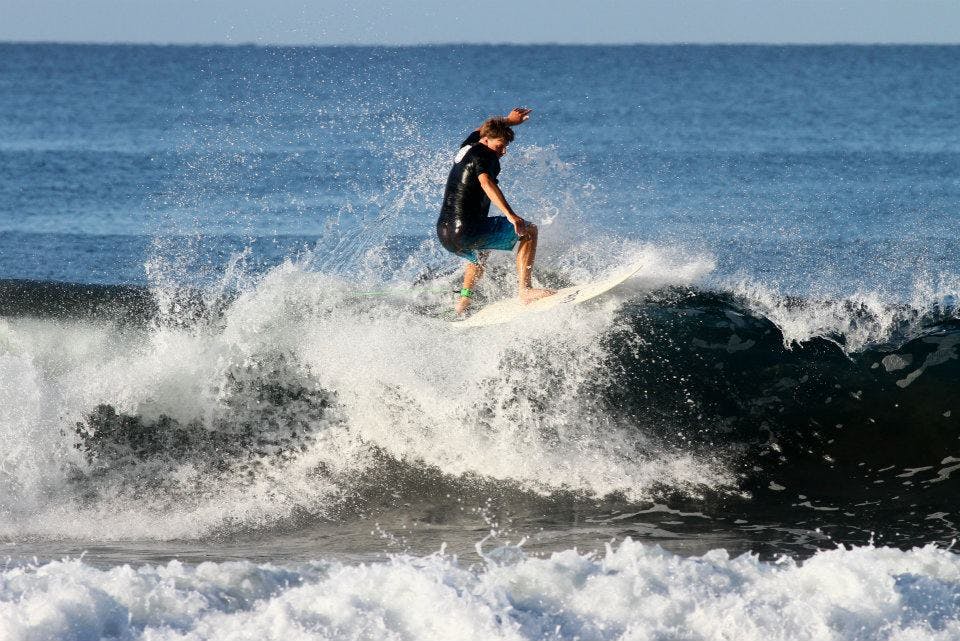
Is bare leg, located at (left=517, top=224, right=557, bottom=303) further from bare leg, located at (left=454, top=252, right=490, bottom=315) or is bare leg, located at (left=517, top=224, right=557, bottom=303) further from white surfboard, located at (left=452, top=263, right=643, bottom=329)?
bare leg, located at (left=454, top=252, right=490, bottom=315)

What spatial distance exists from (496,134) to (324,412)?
2535 mm

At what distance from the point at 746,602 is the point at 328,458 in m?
4.13

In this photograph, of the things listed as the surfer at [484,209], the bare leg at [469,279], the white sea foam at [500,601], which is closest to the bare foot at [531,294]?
the surfer at [484,209]

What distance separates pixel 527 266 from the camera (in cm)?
884

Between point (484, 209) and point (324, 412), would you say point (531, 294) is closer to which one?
point (484, 209)

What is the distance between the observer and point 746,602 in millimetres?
5309

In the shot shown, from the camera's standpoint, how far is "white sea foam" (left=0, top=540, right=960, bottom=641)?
505cm

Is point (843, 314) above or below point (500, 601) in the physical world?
above

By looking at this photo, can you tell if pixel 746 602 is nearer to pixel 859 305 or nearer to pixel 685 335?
pixel 685 335

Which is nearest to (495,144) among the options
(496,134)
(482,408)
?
(496,134)

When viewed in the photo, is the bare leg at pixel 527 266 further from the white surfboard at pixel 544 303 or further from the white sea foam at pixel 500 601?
the white sea foam at pixel 500 601

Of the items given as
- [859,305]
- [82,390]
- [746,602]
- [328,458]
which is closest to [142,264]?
[82,390]

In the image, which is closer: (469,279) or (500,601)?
(500,601)

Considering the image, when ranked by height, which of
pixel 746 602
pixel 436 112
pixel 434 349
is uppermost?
pixel 436 112
